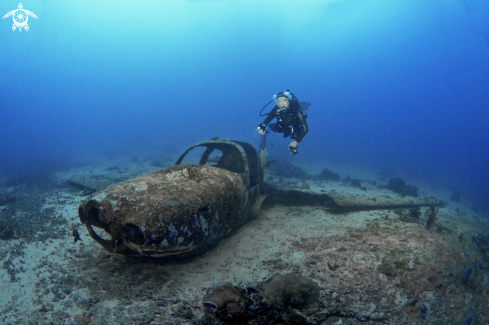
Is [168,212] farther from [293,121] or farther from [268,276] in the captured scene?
[293,121]

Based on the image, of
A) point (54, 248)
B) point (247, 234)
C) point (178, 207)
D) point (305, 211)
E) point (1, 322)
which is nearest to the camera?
point (1, 322)

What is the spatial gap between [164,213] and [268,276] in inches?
66.6

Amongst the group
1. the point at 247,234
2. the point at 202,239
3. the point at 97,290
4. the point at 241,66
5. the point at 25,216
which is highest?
the point at 241,66

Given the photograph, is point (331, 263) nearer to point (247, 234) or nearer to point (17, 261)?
point (247, 234)

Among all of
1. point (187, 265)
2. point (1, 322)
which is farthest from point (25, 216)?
point (187, 265)

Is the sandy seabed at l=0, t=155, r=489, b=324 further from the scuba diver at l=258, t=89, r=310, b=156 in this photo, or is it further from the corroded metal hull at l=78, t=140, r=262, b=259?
the scuba diver at l=258, t=89, r=310, b=156

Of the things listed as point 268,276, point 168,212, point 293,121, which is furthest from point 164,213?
point 293,121

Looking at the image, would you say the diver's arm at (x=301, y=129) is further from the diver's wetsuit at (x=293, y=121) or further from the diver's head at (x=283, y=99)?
the diver's head at (x=283, y=99)

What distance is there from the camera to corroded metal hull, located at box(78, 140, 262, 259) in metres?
2.92

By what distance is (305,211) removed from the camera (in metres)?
6.25

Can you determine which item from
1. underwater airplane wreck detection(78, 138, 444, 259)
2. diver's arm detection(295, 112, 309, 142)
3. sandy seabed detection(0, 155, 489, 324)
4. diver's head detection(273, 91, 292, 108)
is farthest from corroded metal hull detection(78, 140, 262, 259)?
diver's head detection(273, 91, 292, 108)

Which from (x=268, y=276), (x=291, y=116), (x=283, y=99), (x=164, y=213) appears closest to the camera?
(x=164, y=213)

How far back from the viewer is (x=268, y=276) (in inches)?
125

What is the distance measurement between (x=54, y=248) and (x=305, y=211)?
5.62m
